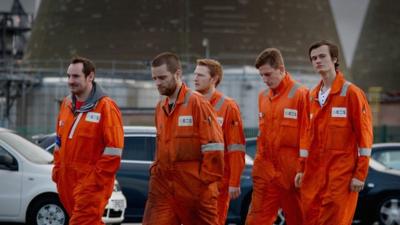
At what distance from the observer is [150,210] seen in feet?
25.9

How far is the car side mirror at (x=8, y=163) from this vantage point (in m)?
13.3

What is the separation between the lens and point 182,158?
25.8ft

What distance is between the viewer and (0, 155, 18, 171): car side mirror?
13.3 meters

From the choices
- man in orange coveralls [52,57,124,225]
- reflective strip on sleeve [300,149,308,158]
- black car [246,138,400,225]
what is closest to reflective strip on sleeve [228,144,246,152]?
reflective strip on sleeve [300,149,308,158]

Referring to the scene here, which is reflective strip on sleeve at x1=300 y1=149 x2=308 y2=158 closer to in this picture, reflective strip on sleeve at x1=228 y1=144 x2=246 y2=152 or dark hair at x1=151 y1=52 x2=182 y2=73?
reflective strip on sleeve at x1=228 y1=144 x2=246 y2=152

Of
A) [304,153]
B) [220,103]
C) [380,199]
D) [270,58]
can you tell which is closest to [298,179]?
[304,153]

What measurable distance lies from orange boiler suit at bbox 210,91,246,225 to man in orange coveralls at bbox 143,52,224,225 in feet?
5.69

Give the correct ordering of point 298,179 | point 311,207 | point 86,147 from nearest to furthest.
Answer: point 86,147 < point 311,207 < point 298,179

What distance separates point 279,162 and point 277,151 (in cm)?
10

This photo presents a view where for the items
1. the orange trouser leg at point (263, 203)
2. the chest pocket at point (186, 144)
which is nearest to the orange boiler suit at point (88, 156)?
the chest pocket at point (186, 144)

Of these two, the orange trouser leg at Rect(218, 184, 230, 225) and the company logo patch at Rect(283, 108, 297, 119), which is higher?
the company logo patch at Rect(283, 108, 297, 119)

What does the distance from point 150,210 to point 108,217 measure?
5.01 meters

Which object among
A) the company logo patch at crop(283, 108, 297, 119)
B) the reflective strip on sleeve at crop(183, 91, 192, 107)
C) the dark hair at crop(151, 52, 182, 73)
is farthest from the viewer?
the company logo patch at crop(283, 108, 297, 119)

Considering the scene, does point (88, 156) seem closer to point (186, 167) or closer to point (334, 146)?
point (186, 167)
